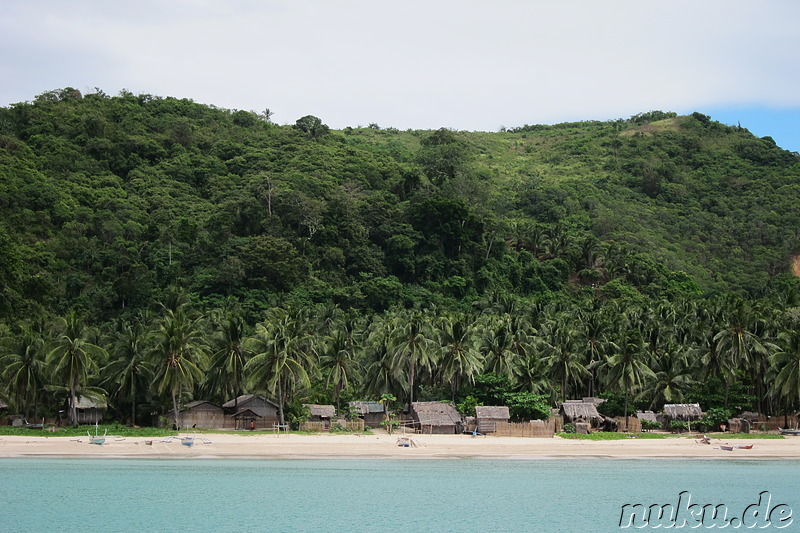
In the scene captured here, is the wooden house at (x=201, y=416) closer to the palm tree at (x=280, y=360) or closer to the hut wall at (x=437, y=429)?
the palm tree at (x=280, y=360)

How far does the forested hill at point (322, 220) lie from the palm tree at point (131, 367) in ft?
77.3

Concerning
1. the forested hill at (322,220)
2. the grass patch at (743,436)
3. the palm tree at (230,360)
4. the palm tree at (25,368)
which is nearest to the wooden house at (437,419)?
the palm tree at (230,360)

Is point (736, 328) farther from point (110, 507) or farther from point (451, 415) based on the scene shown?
point (110, 507)

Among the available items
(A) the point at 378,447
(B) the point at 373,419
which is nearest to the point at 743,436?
(A) the point at 378,447

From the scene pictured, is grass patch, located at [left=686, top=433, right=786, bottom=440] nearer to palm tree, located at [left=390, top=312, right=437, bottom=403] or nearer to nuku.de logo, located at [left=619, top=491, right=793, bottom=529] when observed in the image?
nuku.de logo, located at [left=619, top=491, right=793, bottom=529]

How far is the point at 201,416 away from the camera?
51031 millimetres

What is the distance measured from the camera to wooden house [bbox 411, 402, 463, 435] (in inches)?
2016

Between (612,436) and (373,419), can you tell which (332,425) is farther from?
(612,436)

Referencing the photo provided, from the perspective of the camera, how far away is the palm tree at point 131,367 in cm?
4944

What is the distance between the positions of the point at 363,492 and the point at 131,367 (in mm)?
18688

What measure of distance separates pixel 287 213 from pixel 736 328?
5090 centimetres

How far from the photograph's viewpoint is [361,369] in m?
59.4

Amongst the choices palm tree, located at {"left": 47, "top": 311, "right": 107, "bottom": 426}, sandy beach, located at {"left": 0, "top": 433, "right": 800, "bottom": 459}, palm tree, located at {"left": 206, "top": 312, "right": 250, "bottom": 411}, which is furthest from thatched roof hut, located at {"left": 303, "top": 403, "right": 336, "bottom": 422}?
palm tree, located at {"left": 47, "top": 311, "right": 107, "bottom": 426}

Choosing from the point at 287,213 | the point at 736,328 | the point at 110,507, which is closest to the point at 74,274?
the point at 287,213
